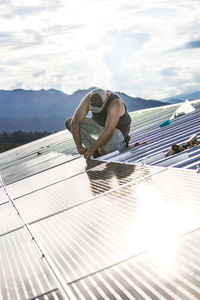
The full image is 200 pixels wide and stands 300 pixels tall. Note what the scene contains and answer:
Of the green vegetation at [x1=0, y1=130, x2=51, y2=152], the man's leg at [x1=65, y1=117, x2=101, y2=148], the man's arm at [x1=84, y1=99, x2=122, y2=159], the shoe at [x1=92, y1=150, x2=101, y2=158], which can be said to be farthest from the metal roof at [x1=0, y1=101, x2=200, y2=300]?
the green vegetation at [x1=0, y1=130, x2=51, y2=152]

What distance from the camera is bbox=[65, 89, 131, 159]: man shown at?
728cm

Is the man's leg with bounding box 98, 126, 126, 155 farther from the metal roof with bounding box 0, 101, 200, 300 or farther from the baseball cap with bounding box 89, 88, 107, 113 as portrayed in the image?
the metal roof with bounding box 0, 101, 200, 300

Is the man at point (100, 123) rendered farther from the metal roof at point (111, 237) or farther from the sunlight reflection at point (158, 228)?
the sunlight reflection at point (158, 228)

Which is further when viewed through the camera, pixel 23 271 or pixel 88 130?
pixel 88 130

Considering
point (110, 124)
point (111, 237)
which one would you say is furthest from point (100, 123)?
point (111, 237)

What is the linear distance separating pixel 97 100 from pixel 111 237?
454 cm

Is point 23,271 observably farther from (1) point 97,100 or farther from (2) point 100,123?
(2) point 100,123

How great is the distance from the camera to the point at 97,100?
739 cm

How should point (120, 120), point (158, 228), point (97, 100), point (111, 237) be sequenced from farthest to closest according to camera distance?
point (120, 120), point (97, 100), point (111, 237), point (158, 228)

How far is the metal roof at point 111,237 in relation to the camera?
235 cm

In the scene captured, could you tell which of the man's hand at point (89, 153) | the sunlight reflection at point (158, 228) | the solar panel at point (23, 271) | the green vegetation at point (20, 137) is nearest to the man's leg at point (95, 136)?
the man's hand at point (89, 153)

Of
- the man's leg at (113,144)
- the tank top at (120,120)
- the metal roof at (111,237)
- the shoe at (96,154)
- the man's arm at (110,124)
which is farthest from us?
the shoe at (96,154)

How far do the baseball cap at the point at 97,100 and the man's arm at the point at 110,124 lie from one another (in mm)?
190

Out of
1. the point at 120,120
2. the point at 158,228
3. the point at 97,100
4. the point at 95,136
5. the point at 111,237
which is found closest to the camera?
the point at 158,228
